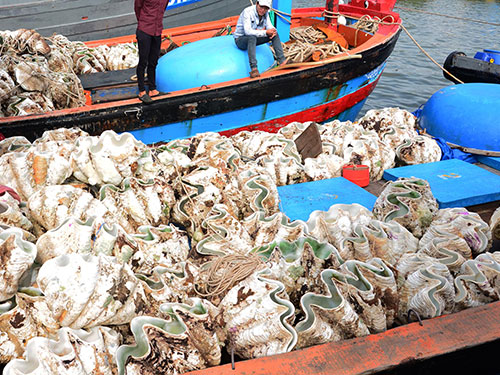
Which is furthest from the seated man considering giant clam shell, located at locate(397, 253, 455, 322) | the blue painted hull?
giant clam shell, located at locate(397, 253, 455, 322)

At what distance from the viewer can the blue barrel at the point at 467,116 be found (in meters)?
4.78

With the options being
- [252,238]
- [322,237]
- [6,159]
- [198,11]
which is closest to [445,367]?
[322,237]

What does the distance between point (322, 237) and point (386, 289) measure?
60 centimetres

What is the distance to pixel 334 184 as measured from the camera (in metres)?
3.71

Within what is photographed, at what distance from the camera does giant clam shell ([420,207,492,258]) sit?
277 centimetres

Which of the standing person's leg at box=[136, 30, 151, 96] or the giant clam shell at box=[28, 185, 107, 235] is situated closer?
the giant clam shell at box=[28, 185, 107, 235]

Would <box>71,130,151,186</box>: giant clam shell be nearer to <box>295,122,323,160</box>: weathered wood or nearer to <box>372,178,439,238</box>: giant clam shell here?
<box>295,122,323,160</box>: weathered wood

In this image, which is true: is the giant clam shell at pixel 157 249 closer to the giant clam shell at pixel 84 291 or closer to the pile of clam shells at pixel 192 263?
the pile of clam shells at pixel 192 263

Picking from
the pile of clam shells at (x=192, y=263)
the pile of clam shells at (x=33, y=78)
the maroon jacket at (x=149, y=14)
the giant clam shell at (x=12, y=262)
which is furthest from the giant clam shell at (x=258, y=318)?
the pile of clam shells at (x=33, y=78)

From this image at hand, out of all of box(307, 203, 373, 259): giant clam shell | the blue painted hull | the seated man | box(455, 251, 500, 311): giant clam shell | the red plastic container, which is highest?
the seated man

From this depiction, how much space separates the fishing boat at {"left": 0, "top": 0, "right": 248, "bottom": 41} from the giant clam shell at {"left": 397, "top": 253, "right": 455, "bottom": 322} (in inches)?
318

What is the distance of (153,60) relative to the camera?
5.21 m

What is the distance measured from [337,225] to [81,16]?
784 centimetres

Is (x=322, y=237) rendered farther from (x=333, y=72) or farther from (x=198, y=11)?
(x=198, y=11)
